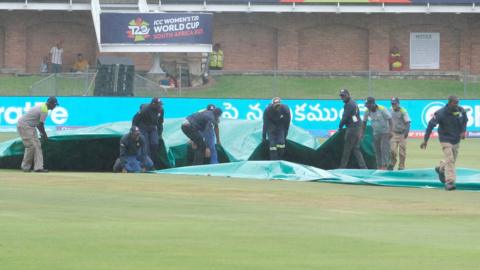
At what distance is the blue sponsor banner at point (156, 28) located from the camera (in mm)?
49844

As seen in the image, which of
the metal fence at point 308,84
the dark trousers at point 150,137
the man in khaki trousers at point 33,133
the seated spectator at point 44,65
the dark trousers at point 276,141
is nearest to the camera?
the man in khaki trousers at point 33,133

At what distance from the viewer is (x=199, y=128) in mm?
23500

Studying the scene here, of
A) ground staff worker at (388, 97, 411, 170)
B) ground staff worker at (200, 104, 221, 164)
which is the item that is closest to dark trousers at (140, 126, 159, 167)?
ground staff worker at (200, 104, 221, 164)

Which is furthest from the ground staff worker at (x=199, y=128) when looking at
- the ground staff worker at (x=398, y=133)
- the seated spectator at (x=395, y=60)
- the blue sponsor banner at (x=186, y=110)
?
the seated spectator at (x=395, y=60)

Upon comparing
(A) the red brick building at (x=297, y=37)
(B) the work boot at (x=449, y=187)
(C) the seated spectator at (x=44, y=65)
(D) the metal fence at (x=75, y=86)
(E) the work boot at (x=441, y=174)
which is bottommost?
(B) the work boot at (x=449, y=187)

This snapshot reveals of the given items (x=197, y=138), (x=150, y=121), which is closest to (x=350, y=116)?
(x=197, y=138)

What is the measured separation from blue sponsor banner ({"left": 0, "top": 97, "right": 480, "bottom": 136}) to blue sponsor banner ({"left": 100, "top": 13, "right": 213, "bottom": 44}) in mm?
11102

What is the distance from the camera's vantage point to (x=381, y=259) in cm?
1101

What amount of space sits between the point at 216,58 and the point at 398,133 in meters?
28.9

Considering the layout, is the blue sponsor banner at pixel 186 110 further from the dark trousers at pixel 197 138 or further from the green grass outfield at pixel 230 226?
the green grass outfield at pixel 230 226

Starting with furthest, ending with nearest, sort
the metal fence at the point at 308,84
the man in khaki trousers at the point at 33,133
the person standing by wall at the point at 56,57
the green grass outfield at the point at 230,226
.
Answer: the person standing by wall at the point at 56,57, the metal fence at the point at 308,84, the man in khaki trousers at the point at 33,133, the green grass outfield at the point at 230,226

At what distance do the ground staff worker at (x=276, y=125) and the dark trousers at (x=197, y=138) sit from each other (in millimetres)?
1239

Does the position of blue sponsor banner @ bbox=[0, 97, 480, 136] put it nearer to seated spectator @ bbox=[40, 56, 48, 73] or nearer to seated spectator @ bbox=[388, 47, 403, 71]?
seated spectator @ bbox=[40, 56, 48, 73]

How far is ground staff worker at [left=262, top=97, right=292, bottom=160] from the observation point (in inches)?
926
